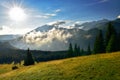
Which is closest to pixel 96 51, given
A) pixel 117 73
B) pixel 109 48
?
pixel 109 48

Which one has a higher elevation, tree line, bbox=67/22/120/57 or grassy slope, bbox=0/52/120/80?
tree line, bbox=67/22/120/57

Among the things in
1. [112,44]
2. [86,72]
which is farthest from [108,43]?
[86,72]

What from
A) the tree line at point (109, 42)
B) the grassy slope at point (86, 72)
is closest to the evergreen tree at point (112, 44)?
the tree line at point (109, 42)

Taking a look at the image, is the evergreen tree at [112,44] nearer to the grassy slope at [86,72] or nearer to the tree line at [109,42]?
the tree line at [109,42]

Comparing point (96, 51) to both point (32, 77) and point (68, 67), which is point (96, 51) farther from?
point (32, 77)

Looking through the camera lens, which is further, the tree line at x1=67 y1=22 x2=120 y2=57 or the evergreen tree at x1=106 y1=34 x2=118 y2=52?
the tree line at x1=67 y1=22 x2=120 y2=57

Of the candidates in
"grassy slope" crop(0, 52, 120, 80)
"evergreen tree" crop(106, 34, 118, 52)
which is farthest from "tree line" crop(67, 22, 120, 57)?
"grassy slope" crop(0, 52, 120, 80)

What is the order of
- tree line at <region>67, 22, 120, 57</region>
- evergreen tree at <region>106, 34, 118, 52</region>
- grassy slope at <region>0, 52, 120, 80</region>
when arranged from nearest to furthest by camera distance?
grassy slope at <region>0, 52, 120, 80</region> → evergreen tree at <region>106, 34, 118, 52</region> → tree line at <region>67, 22, 120, 57</region>

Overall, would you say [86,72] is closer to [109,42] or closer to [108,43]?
[109,42]

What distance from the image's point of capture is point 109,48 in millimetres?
90500

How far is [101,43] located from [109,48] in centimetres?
972

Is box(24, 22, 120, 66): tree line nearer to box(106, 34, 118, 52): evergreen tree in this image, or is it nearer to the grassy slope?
box(106, 34, 118, 52): evergreen tree

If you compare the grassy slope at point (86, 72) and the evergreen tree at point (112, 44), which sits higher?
the evergreen tree at point (112, 44)

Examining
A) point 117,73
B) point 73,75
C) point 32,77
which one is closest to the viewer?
point 117,73
